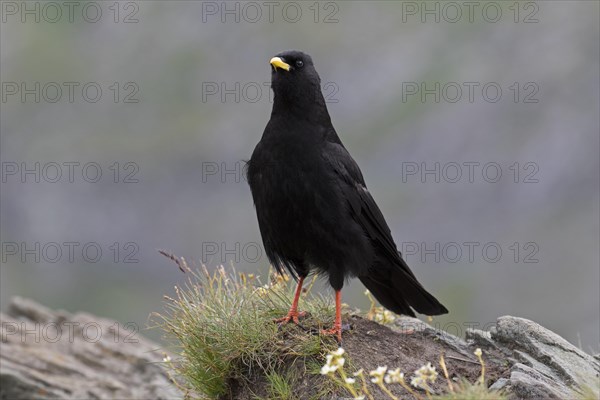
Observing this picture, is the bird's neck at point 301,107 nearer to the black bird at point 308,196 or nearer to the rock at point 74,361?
the black bird at point 308,196

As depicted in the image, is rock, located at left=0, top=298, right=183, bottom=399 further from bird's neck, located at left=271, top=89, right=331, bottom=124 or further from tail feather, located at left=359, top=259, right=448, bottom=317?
bird's neck, located at left=271, top=89, right=331, bottom=124

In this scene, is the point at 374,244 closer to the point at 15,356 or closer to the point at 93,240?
the point at 15,356

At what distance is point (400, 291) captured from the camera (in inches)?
330

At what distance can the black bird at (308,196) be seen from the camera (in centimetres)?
763

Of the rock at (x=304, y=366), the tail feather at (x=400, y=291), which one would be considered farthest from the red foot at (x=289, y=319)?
the tail feather at (x=400, y=291)

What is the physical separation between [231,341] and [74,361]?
139 inches

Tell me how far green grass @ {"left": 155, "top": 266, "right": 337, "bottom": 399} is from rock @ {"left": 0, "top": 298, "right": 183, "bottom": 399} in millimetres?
1615

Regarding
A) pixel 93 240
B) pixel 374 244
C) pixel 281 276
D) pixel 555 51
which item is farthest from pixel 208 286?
pixel 555 51

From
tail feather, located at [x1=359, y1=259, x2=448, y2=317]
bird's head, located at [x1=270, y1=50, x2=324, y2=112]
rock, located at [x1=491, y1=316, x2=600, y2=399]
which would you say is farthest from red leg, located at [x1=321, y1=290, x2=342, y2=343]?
bird's head, located at [x1=270, y1=50, x2=324, y2=112]

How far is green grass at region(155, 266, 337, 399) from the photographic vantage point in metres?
7.23

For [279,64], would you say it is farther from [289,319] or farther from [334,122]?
[334,122]

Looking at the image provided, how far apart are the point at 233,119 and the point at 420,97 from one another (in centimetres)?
726

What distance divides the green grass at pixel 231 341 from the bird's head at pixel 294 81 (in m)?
1.54

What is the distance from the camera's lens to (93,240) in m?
33.9
